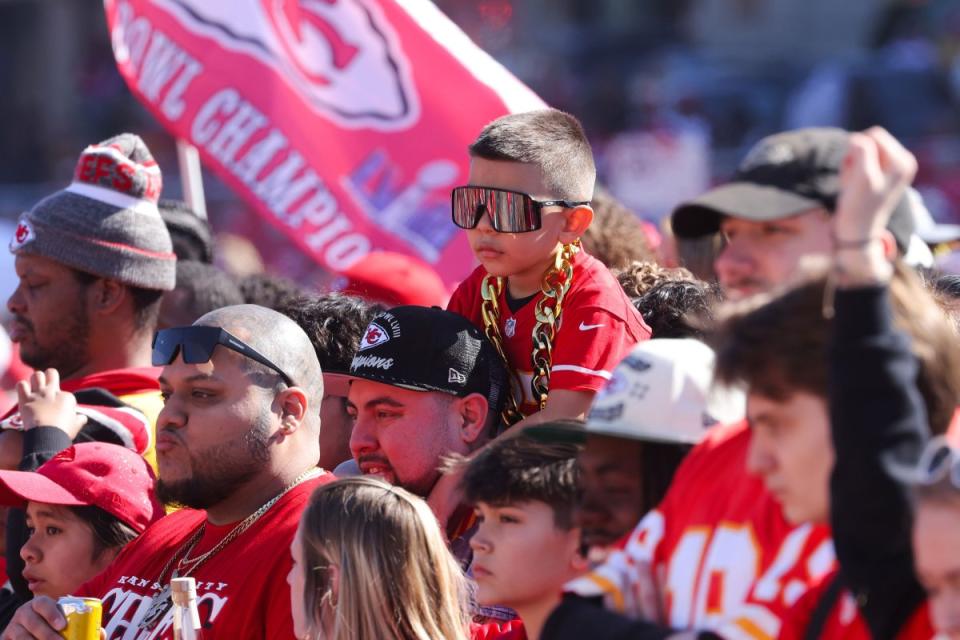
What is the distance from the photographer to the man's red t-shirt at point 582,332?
4.01 metres

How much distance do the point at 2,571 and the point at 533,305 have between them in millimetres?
1991

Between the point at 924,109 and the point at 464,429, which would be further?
the point at 924,109

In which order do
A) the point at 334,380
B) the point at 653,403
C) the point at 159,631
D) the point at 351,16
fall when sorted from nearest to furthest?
the point at 653,403 → the point at 159,631 → the point at 334,380 → the point at 351,16

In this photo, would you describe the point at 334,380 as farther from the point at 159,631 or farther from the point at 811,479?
the point at 811,479

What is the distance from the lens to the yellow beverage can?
3705 millimetres

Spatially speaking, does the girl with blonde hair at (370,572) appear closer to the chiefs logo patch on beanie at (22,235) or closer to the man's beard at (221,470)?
the man's beard at (221,470)

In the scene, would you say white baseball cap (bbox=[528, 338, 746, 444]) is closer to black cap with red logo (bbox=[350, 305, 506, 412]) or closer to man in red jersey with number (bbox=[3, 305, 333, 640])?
black cap with red logo (bbox=[350, 305, 506, 412])

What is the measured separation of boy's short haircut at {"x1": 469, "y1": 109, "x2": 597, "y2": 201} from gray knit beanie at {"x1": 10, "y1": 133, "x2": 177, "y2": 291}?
1818mm

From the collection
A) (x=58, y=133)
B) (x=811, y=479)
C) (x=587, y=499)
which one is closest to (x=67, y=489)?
(x=587, y=499)

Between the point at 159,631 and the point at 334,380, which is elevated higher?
the point at 334,380

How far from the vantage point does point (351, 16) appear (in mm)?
6746

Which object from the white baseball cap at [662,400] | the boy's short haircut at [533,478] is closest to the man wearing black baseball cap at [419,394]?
the boy's short haircut at [533,478]


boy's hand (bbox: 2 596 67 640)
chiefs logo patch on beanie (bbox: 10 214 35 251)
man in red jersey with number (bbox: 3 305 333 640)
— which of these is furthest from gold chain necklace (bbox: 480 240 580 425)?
chiefs logo patch on beanie (bbox: 10 214 35 251)

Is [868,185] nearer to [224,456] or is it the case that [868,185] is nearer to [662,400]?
[662,400]
